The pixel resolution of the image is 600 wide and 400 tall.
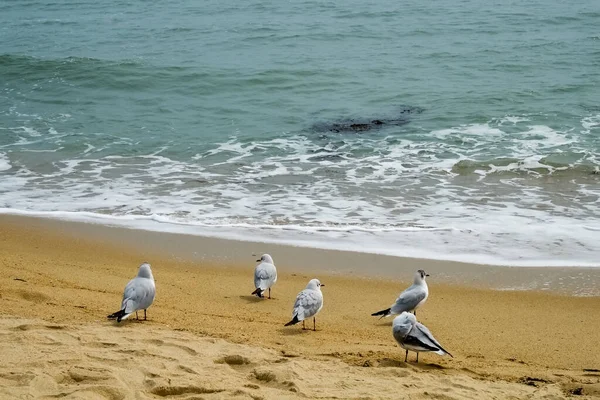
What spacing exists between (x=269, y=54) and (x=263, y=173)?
9703 millimetres

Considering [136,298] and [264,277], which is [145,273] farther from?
[264,277]

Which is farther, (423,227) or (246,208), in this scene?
(246,208)

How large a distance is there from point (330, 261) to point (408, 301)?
73.2 inches

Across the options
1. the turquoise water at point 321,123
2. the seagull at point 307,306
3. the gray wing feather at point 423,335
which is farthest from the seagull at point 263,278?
the gray wing feather at point 423,335

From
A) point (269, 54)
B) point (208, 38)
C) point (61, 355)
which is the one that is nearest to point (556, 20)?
point (269, 54)

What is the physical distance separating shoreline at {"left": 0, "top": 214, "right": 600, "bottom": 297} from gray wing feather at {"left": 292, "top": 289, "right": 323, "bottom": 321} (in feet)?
5.14

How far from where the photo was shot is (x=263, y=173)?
1280 centimetres

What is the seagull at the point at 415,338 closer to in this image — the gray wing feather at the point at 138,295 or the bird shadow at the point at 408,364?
the bird shadow at the point at 408,364

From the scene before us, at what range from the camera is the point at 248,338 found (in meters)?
6.22

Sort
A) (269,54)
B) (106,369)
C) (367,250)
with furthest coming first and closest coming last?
(269,54) < (367,250) < (106,369)

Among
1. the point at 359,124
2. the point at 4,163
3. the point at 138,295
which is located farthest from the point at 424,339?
the point at 359,124

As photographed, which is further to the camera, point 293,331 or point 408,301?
point 408,301

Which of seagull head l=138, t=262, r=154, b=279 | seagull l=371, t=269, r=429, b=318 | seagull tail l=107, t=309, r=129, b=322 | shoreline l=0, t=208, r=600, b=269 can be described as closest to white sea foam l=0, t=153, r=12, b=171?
shoreline l=0, t=208, r=600, b=269

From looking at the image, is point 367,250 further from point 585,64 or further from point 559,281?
point 585,64
